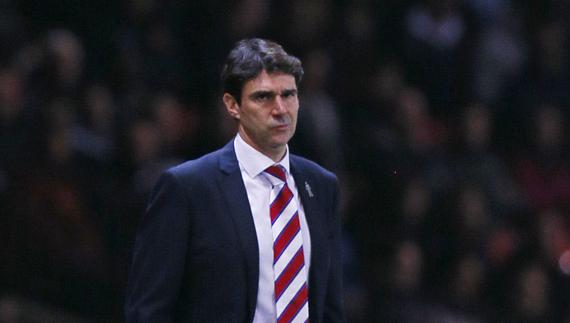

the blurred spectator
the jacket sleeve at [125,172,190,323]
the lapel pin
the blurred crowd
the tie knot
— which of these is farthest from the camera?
the blurred spectator

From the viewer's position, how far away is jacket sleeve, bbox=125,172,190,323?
3.99 metres

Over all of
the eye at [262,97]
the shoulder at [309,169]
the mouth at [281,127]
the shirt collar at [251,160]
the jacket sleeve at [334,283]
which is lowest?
the jacket sleeve at [334,283]

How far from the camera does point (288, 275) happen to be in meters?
4.14

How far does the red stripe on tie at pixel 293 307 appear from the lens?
13.5 feet

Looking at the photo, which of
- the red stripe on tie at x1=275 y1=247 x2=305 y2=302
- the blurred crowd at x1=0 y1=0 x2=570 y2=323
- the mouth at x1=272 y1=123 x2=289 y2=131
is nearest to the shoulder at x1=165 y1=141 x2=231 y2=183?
the mouth at x1=272 y1=123 x2=289 y2=131

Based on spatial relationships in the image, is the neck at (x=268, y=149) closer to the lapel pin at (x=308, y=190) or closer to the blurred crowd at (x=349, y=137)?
the lapel pin at (x=308, y=190)

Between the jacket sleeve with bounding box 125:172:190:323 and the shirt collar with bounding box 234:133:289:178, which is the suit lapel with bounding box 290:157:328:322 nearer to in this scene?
the shirt collar with bounding box 234:133:289:178

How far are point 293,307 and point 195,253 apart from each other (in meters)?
0.36

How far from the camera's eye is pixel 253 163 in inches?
165

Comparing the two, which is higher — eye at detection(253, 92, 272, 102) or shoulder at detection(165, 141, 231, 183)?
eye at detection(253, 92, 272, 102)

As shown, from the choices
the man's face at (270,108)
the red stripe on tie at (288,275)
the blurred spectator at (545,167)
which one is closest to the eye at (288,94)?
the man's face at (270,108)

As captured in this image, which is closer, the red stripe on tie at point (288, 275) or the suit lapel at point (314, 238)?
the red stripe on tie at point (288, 275)

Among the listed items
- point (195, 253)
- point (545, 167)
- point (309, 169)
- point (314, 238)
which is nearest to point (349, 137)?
point (545, 167)

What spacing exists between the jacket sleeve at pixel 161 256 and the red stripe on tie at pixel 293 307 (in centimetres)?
34
